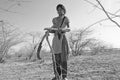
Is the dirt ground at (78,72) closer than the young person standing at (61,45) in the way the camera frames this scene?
A: No

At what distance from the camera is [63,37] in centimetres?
177

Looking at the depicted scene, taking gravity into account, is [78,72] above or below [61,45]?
below

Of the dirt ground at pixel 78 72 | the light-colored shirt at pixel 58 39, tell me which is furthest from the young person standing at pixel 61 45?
the dirt ground at pixel 78 72

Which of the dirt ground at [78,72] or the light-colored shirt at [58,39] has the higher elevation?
the light-colored shirt at [58,39]

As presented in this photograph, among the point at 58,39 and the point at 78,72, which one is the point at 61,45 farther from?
the point at 78,72

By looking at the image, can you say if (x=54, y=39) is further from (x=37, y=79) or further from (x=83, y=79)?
(x=37, y=79)

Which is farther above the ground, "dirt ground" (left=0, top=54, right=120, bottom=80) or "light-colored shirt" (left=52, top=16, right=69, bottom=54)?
"light-colored shirt" (left=52, top=16, right=69, bottom=54)

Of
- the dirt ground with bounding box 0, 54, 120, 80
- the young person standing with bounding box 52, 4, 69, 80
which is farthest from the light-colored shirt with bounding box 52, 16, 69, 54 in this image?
the dirt ground with bounding box 0, 54, 120, 80

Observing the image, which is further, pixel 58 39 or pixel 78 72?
pixel 78 72

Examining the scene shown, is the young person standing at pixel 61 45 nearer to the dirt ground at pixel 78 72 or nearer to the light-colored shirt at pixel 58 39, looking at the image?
the light-colored shirt at pixel 58 39

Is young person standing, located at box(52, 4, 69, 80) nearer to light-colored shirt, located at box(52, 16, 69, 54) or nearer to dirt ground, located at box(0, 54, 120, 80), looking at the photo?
light-colored shirt, located at box(52, 16, 69, 54)

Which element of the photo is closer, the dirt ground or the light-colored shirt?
the light-colored shirt

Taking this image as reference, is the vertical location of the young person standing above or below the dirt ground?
above

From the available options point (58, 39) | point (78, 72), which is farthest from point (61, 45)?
point (78, 72)
